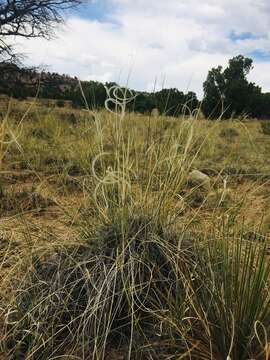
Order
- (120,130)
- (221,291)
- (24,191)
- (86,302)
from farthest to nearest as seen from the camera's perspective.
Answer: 1. (24,191)
2. (120,130)
3. (86,302)
4. (221,291)

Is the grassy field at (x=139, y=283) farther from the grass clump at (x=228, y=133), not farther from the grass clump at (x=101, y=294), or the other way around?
Answer: the grass clump at (x=228, y=133)

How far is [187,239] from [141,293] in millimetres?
336

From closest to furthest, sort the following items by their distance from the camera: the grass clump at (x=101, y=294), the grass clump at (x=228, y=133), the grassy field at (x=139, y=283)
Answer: the grassy field at (x=139, y=283) → the grass clump at (x=101, y=294) → the grass clump at (x=228, y=133)

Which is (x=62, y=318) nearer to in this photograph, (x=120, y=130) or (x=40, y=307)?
(x=40, y=307)

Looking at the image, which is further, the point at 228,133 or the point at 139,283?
the point at 228,133

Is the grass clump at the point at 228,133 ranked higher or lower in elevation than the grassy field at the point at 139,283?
lower

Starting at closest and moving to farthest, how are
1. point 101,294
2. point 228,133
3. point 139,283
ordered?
point 101,294 < point 139,283 < point 228,133

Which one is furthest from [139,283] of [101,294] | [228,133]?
[228,133]

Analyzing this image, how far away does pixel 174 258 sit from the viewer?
2.13m

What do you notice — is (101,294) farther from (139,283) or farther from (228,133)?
(228,133)

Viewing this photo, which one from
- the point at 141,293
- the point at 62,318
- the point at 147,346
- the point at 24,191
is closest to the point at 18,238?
the point at 62,318

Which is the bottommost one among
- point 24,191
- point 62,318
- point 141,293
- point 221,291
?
point 24,191

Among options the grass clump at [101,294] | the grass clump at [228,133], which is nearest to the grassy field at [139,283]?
the grass clump at [101,294]

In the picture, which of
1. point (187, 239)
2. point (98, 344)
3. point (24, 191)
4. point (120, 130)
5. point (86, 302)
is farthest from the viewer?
point (24, 191)
